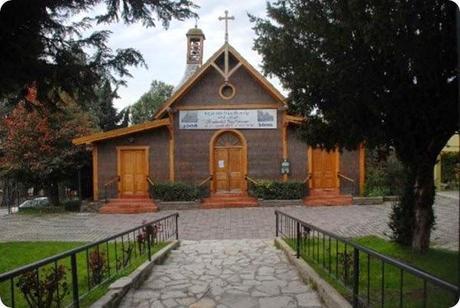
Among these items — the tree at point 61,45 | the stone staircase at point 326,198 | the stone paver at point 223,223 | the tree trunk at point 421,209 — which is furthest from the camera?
the stone staircase at point 326,198

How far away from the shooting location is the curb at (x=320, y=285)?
4.41 m

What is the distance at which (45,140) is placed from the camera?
587 inches

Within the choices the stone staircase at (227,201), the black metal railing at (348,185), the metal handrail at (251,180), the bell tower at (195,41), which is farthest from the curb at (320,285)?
the black metal railing at (348,185)

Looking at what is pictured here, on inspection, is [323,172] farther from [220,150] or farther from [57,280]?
[57,280]

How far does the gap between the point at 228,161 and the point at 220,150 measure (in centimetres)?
52

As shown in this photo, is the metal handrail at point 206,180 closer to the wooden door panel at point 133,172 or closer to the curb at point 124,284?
the wooden door panel at point 133,172

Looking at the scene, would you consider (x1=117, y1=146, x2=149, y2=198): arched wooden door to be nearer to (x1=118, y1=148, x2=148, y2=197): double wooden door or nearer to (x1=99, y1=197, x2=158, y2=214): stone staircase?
(x1=118, y1=148, x2=148, y2=197): double wooden door

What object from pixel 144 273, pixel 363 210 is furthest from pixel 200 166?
pixel 144 273

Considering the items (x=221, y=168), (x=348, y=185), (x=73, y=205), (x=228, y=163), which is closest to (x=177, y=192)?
(x=221, y=168)

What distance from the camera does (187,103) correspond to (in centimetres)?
1812

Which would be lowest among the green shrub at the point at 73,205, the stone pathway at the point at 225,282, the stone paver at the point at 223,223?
the stone paver at the point at 223,223

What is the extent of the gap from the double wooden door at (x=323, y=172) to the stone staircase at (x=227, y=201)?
Result: 258cm

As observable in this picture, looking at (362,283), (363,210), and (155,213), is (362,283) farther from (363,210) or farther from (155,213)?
(155,213)

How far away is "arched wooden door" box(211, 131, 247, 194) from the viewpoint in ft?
59.3
